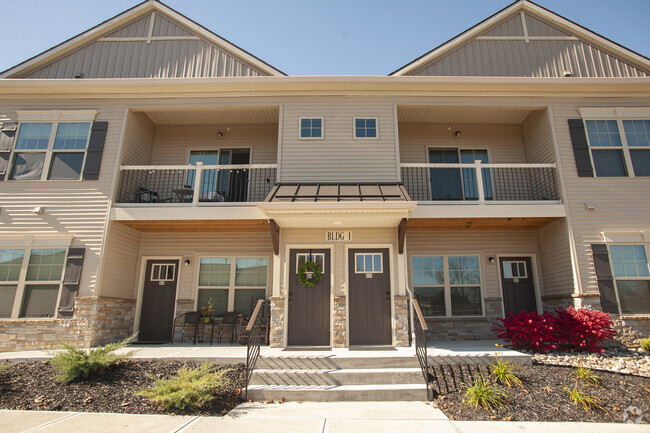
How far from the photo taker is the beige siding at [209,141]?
10875mm

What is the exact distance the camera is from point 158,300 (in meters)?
9.88

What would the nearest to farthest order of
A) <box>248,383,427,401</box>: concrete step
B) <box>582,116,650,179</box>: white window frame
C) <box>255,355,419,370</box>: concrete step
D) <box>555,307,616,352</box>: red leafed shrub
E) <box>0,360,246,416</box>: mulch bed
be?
<box>0,360,246,416</box>: mulch bed
<box>248,383,427,401</box>: concrete step
<box>255,355,419,370</box>: concrete step
<box>555,307,616,352</box>: red leafed shrub
<box>582,116,650,179</box>: white window frame

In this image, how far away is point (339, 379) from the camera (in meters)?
6.17

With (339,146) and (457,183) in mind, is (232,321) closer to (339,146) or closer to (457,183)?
(339,146)

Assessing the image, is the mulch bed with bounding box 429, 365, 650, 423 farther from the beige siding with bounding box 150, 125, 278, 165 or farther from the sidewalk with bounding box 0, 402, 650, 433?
the beige siding with bounding box 150, 125, 278, 165

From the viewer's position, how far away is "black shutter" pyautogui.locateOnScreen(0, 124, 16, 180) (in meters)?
9.17

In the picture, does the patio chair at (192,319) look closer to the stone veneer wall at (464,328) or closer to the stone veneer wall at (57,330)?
the stone veneer wall at (57,330)

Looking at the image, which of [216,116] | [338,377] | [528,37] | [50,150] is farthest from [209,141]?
[528,37]

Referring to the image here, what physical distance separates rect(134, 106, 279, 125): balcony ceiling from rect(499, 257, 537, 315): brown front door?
24.8 ft

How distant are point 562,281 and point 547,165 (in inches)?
113

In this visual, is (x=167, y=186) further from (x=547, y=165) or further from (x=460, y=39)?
(x=547, y=165)

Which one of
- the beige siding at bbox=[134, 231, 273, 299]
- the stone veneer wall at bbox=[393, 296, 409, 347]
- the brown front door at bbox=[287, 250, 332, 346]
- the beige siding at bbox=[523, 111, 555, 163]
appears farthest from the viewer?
the beige siding at bbox=[134, 231, 273, 299]

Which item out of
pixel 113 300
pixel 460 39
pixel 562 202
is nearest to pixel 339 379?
pixel 113 300

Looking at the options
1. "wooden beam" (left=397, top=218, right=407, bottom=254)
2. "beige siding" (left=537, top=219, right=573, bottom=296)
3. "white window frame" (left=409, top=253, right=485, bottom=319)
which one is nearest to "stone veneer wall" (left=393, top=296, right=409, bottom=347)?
"wooden beam" (left=397, top=218, right=407, bottom=254)
